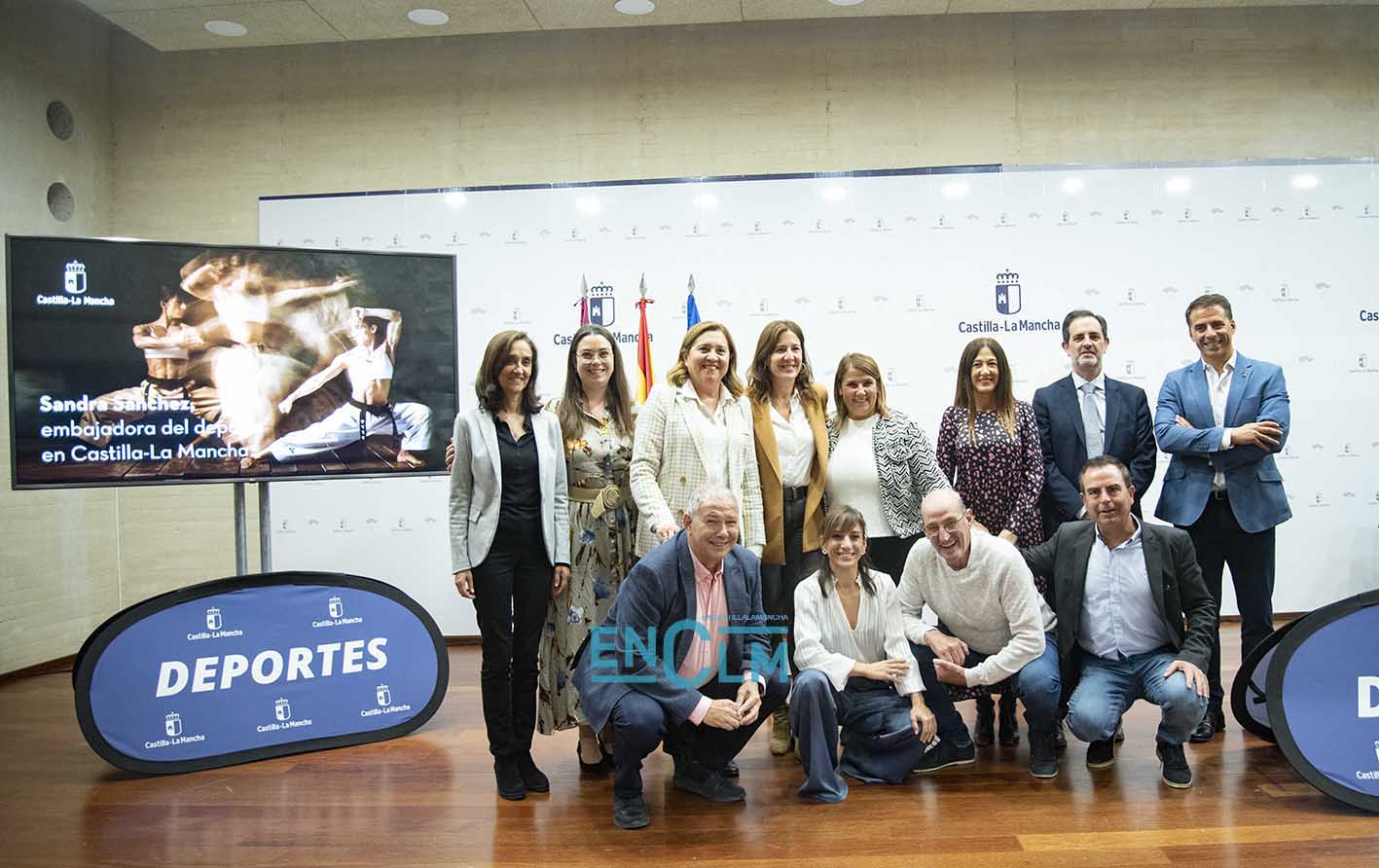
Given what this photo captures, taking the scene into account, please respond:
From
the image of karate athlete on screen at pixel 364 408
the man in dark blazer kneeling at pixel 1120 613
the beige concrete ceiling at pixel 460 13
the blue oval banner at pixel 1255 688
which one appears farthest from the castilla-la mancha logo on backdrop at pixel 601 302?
the blue oval banner at pixel 1255 688

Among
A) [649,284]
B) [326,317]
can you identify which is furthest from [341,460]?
[649,284]

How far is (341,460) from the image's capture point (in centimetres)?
380

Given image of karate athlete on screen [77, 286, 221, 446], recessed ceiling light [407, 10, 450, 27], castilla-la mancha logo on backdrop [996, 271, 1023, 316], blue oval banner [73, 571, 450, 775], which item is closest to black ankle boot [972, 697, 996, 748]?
blue oval banner [73, 571, 450, 775]

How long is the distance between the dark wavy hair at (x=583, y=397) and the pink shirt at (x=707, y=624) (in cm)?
67

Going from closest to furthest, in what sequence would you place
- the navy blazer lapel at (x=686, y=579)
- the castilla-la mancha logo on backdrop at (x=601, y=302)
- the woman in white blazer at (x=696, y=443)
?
1. the navy blazer lapel at (x=686, y=579)
2. the woman in white blazer at (x=696, y=443)
3. the castilla-la mancha logo on backdrop at (x=601, y=302)

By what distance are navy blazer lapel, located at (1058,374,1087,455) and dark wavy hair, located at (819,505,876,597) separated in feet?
3.79

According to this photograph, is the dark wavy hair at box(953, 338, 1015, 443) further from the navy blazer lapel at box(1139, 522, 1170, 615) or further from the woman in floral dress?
the woman in floral dress

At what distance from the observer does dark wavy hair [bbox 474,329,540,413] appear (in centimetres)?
303

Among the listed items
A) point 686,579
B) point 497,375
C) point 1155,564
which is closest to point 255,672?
point 497,375

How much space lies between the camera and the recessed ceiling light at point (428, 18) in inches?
203

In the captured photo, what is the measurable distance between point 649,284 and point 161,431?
2795 millimetres

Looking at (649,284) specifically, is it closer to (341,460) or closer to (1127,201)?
(341,460)

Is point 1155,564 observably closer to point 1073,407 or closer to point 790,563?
point 1073,407

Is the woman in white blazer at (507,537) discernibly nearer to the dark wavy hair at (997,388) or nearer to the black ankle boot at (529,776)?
the black ankle boot at (529,776)
